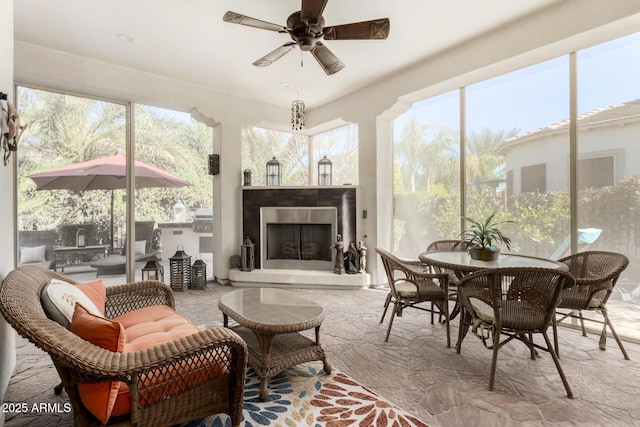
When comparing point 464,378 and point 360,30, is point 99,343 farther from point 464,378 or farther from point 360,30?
point 360,30

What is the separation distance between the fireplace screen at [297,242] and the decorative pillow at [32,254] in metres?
2.86

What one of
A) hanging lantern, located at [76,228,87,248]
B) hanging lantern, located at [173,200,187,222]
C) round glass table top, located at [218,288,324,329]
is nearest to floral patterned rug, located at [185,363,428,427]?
round glass table top, located at [218,288,324,329]

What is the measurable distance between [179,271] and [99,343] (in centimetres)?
348

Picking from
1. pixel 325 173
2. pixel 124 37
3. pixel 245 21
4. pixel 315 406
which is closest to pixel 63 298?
pixel 315 406

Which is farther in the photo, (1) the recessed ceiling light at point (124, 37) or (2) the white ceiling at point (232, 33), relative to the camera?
(1) the recessed ceiling light at point (124, 37)

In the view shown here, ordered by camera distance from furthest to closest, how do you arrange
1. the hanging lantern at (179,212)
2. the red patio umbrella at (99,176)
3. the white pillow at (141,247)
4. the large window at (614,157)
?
the hanging lantern at (179,212) < the white pillow at (141,247) < the red patio umbrella at (99,176) < the large window at (614,157)

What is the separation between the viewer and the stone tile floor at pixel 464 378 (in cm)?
180

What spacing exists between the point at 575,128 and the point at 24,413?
4874 millimetres

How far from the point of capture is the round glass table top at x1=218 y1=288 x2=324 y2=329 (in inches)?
82.4

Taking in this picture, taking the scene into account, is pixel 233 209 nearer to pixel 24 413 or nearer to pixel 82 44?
pixel 82 44

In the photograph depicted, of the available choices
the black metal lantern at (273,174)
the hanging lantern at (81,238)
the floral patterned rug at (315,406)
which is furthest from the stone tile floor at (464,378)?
the black metal lantern at (273,174)

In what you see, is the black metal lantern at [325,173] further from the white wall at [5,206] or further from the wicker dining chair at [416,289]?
the white wall at [5,206]

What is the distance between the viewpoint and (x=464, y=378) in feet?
7.20

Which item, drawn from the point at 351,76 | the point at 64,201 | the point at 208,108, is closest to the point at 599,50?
the point at 351,76
